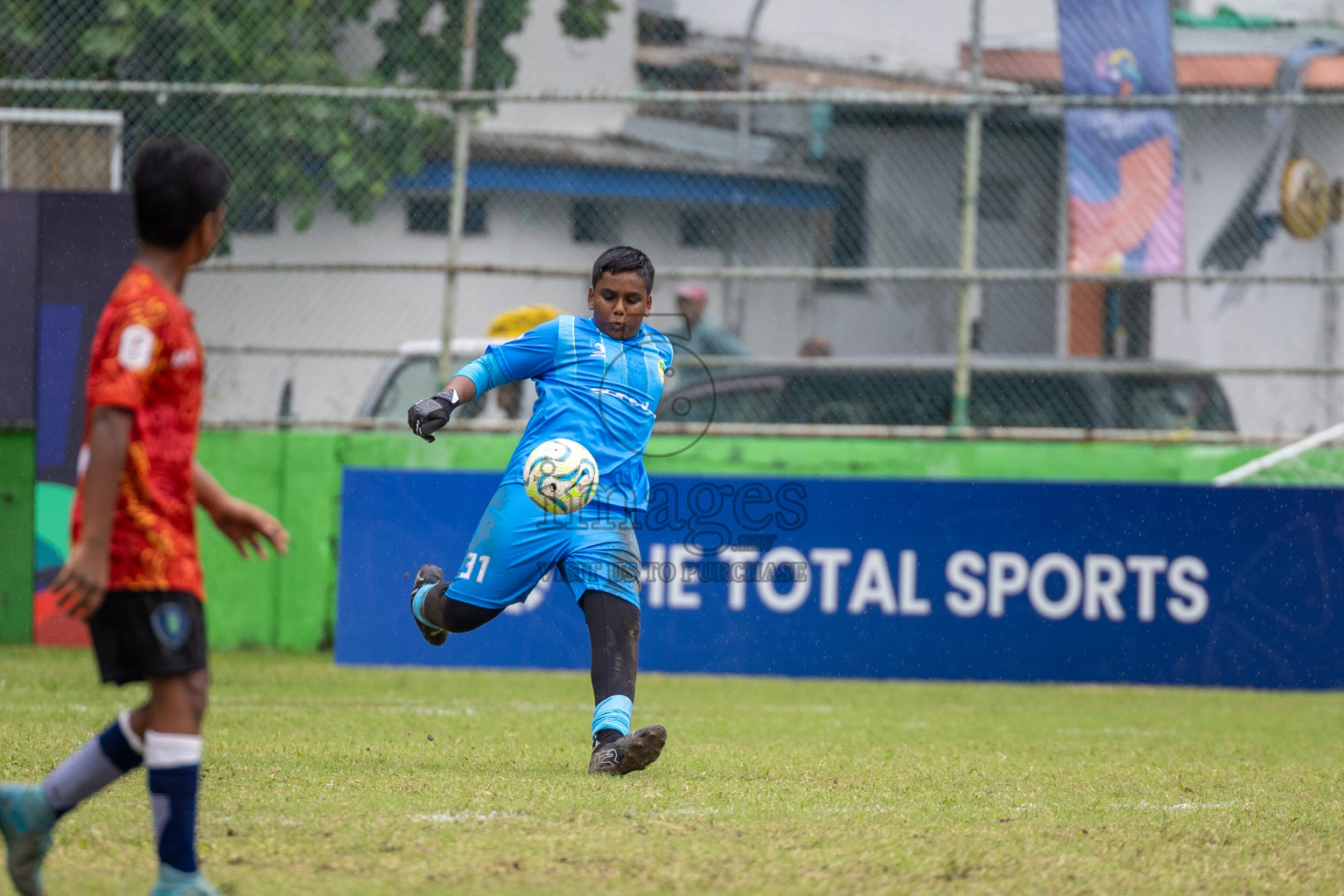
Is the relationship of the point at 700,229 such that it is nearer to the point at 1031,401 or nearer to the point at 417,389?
the point at 417,389

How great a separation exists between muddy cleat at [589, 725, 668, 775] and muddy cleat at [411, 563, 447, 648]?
846mm

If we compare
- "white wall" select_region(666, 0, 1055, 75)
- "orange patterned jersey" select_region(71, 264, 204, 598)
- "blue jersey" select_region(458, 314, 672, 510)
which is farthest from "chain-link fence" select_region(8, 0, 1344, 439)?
"orange patterned jersey" select_region(71, 264, 204, 598)

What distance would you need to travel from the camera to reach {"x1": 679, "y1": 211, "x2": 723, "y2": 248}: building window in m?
11.9

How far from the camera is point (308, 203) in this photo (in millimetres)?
11203

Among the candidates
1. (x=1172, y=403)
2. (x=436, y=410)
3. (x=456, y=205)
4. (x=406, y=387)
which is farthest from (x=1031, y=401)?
(x=436, y=410)

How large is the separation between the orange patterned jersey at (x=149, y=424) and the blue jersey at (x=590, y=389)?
2071 mm

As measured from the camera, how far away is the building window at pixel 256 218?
11070mm

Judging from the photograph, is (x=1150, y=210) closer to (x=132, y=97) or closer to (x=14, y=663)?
(x=132, y=97)

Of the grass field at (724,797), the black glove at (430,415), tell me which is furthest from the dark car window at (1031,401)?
the black glove at (430,415)

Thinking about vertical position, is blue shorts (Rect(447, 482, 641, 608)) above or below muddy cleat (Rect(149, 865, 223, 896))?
above

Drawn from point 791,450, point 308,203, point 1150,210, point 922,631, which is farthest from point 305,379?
point 1150,210

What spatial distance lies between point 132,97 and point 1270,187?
350 inches

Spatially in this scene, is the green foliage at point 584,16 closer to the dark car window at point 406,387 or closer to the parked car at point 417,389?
the parked car at point 417,389

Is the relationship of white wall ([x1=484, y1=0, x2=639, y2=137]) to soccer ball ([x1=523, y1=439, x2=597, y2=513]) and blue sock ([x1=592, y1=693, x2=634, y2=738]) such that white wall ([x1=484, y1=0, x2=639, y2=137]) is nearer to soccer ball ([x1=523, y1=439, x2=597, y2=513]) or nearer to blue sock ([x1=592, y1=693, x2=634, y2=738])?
soccer ball ([x1=523, y1=439, x2=597, y2=513])
